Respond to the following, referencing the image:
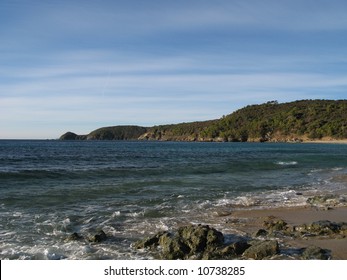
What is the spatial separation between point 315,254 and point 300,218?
18.2 feet

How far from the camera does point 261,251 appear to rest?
990cm

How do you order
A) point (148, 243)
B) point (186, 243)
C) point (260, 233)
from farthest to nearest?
point (260, 233) < point (148, 243) < point (186, 243)

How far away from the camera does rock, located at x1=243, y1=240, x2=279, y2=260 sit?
9820mm

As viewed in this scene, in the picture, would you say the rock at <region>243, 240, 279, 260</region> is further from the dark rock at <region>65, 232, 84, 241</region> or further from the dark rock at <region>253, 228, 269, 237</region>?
the dark rock at <region>65, 232, 84, 241</region>

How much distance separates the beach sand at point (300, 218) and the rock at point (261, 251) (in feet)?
4.05

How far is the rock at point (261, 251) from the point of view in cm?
982

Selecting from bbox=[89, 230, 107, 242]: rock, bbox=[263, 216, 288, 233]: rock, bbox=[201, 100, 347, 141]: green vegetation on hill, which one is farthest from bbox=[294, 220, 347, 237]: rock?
bbox=[201, 100, 347, 141]: green vegetation on hill

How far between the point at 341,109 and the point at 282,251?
573ft

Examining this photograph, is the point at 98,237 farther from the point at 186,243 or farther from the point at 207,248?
the point at 207,248

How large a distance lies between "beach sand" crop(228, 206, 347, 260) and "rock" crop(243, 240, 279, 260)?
4.05 feet

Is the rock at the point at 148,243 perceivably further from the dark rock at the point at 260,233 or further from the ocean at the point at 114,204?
the dark rock at the point at 260,233

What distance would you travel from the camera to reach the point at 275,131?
17375 centimetres

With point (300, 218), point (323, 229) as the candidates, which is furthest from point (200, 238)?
point (300, 218)

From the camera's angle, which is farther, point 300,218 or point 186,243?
point 300,218
